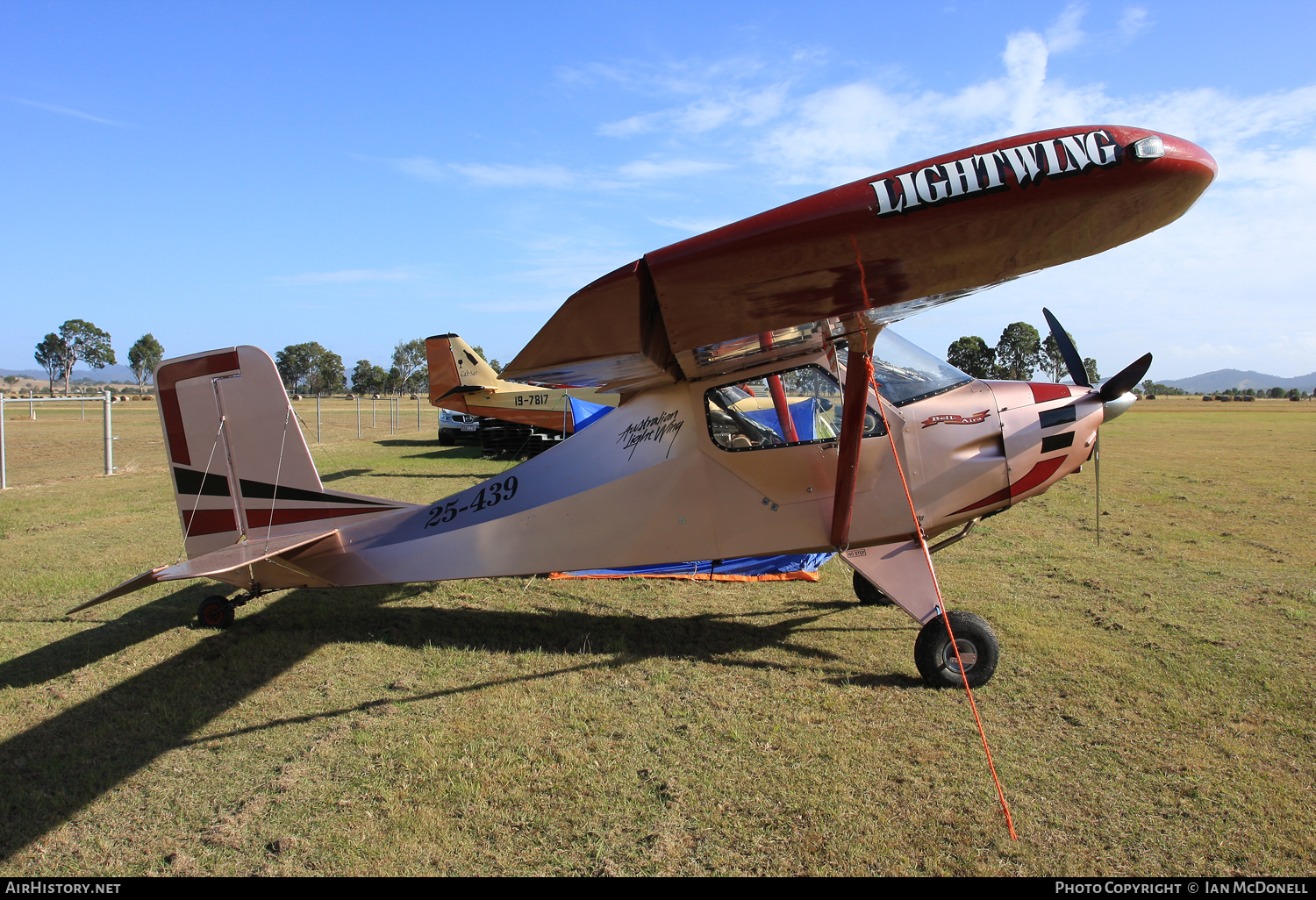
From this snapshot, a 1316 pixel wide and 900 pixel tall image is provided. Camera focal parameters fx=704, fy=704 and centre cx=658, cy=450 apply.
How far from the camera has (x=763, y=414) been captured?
18.4 ft

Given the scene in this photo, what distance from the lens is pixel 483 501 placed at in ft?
18.3

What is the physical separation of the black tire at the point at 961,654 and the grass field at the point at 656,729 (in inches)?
6.4

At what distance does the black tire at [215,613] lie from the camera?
5.59 metres

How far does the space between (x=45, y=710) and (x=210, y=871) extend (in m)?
2.44

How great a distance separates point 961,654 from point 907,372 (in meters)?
1.99

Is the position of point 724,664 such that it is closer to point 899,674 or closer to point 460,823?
point 899,674

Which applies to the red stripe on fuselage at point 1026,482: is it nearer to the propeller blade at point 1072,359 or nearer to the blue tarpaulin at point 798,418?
the propeller blade at point 1072,359

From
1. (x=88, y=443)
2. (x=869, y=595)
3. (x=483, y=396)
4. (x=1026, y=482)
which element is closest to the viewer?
(x=1026, y=482)

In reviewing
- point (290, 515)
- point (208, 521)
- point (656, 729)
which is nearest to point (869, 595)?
point (656, 729)

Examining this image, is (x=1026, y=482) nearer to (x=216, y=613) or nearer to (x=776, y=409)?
(x=776, y=409)

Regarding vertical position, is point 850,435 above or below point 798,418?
below

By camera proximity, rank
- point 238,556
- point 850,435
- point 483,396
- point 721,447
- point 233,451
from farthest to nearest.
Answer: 1. point 483,396
2. point 233,451
3. point 721,447
4. point 238,556
5. point 850,435

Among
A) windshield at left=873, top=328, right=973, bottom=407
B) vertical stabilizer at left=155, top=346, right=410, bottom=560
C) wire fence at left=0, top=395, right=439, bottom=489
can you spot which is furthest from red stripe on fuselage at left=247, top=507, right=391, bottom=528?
windshield at left=873, top=328, right=973, bottom=407

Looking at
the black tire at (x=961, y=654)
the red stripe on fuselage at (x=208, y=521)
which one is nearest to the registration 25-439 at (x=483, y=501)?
the red stripe on fuselage at (x=208, y=521)
